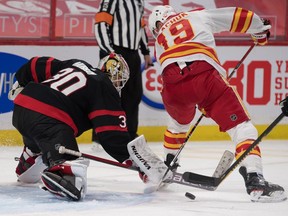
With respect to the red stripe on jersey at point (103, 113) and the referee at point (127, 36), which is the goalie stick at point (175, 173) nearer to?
the red stripe on jersey at point (103, 113)

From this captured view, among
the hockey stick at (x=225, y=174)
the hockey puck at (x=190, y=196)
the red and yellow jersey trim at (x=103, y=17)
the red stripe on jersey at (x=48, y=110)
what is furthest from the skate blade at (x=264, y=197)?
the red and yellow jersey trim at (x=103, y=17)

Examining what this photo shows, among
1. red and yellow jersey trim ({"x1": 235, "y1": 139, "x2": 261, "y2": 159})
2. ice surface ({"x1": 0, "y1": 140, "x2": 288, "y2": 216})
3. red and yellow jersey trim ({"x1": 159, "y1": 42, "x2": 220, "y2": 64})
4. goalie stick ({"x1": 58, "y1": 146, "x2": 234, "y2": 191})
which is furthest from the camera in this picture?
red and yellow jersey trim ({"x1": 159, "y1": 42, "x2": 220, "y2": 64})

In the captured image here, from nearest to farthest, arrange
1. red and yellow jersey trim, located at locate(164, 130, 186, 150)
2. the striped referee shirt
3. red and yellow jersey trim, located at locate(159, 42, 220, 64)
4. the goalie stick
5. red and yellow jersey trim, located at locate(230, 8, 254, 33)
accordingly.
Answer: the goalie stick, red and yellow jersey trim, located at locate(159, 42, 220, 64), red and yellow jersey trim, located at locate(230, 8, 254, 33), red and yellow jersey trim, located at locate(164, 130, 186, 150), the striped referee shirt

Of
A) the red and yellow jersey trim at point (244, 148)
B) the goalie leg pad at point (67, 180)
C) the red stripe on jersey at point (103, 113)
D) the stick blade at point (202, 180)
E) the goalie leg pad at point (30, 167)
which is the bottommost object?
the goalie leg pad at point (30, 167)

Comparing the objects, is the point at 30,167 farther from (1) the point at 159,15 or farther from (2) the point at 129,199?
(1) the point at 159,15

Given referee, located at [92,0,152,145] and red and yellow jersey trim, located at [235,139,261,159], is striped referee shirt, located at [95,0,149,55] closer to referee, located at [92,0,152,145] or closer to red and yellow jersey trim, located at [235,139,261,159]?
referee, located at [92,0,152,145]

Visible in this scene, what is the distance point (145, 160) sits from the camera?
4484mm

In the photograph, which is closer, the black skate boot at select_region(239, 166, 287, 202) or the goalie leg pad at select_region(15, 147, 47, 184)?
the black skate boot at select_region(239, 166, 287, 202)

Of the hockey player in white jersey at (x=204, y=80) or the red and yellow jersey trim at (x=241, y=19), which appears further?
the red and yellow jersey trim at (x=241, y=19)

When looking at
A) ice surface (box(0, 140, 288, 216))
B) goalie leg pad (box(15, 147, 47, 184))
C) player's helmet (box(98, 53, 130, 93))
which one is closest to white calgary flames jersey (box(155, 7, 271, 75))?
player's helmet (box(98, 53, 130, 93))

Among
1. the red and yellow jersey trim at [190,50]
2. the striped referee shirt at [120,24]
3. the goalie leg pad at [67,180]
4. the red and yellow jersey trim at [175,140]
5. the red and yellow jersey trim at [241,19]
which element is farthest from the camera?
the striped referee shirt at [120,24]

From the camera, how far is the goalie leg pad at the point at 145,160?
4441 millimetres

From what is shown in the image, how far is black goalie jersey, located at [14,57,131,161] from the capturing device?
14.5ft

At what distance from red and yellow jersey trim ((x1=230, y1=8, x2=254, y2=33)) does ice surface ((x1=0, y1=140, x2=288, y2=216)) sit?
82 centimetres
